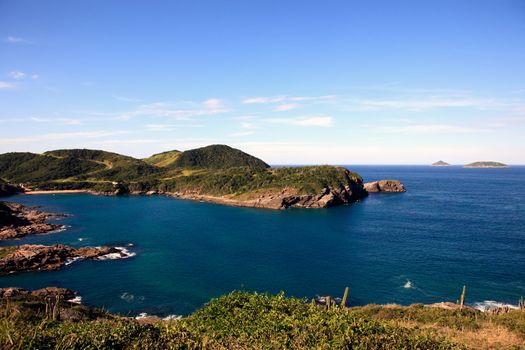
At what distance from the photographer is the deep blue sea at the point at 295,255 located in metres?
53.7

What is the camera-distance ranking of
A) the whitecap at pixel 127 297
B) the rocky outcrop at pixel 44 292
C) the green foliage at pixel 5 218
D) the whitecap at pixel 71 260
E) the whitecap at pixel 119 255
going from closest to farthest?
the rocky outcrop at pixel 44 292 → the whitecap at pixel 127 297 → the whitecap at pixel 71 260 → the whitecap at pixel 119 255 → the green foliage at pixel 5 218

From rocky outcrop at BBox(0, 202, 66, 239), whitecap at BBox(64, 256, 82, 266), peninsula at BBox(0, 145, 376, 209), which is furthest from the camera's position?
peninsula at BBox(0, 145, 376, 209)

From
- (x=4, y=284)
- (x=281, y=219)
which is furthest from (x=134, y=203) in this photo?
(x=4, y=284)

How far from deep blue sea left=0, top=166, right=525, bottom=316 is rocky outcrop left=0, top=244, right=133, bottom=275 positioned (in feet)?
10.7

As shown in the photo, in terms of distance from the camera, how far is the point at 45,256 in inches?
2613

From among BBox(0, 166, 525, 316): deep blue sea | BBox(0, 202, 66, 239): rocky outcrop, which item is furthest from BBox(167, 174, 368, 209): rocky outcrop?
BBox(0, 202, 66, 239): rocky outcrop

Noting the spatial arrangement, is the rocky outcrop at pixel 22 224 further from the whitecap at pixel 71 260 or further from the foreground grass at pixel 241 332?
the foreground grass at pixel 241 332

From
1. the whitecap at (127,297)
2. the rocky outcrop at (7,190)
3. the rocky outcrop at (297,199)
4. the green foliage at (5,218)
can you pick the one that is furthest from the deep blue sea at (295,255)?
the rocky outcrop at (7,190)

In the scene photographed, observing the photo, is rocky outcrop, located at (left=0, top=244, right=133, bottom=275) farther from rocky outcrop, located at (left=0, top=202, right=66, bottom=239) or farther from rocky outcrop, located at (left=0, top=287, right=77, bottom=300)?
rocky outcrop, located at (left=0, top=202, right=66, bottom=239)

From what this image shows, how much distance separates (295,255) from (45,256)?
53.8m

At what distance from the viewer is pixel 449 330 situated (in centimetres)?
2869

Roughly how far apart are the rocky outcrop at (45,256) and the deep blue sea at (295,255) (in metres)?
3.27

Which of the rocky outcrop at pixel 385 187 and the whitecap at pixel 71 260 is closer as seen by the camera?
the whitecap at pixel 71 260

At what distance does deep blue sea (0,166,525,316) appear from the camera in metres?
53.7
